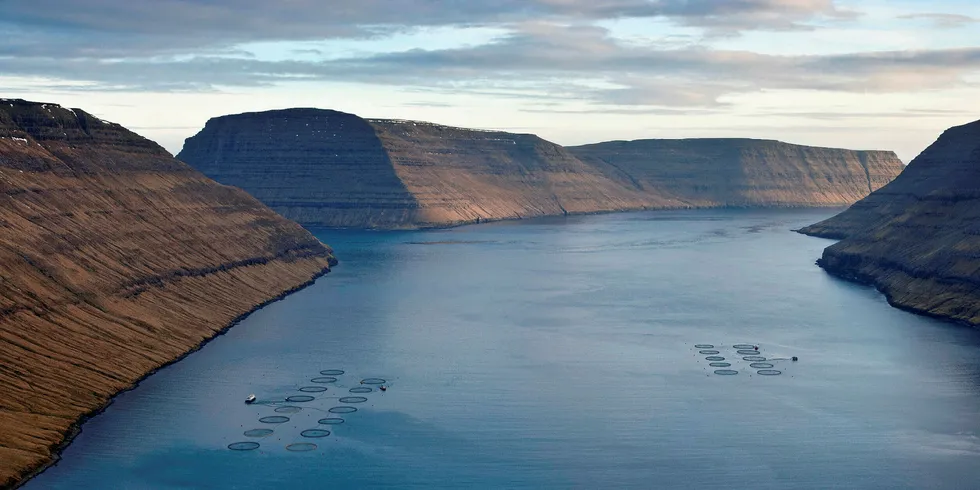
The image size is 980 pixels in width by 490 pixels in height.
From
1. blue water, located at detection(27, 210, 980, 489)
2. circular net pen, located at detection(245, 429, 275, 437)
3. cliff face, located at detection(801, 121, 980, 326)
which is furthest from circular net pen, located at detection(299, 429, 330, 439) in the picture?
cliff face, located at detection(801, 121, 980, 326)

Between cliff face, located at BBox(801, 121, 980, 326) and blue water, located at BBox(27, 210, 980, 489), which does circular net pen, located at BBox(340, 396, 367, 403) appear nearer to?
blue water, located at BBox(27, 210, 980, 489)

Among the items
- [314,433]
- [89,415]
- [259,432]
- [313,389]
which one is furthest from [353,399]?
[89,415]

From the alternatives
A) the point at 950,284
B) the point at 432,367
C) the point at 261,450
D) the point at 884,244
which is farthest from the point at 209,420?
the point at 884,244

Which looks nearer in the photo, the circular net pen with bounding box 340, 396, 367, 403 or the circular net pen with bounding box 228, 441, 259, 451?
the circular net pen with bounding box 228, 441, 259, 451

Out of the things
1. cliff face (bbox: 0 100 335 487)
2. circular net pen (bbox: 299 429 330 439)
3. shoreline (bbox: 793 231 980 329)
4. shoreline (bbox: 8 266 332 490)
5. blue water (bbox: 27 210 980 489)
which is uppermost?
cliff face (bbox: 0 100 335 487)

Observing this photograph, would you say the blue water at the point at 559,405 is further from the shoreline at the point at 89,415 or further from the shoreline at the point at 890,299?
the shoreline at the point at 890,299

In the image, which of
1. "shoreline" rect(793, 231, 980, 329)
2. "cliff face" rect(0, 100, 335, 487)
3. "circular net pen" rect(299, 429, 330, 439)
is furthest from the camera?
"shoreline" rect(793, 231, 980, 329)

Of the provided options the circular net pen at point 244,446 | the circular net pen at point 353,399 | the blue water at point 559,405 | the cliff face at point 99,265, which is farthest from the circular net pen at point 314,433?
the cliff face at point 99,265

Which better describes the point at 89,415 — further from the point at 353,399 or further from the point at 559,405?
the point at 559,405
